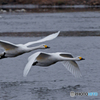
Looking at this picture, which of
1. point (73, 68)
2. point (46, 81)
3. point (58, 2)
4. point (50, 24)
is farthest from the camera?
point (58, 2)

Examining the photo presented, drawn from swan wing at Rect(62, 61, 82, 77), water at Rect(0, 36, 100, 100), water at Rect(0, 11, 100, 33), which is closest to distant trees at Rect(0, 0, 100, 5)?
water at Rect(0, 11, 100, 33)

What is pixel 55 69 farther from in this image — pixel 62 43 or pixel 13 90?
pixel 62 43


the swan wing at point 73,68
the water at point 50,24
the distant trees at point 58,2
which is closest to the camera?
the swan wing at point 73,68

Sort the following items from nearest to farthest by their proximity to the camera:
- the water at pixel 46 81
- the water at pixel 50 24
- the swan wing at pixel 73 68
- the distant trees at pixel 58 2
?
the water at pixel 46 81
the swan wing at pixel 73 68
the water at pixel 50 24
the distant trees at pixel 58 2

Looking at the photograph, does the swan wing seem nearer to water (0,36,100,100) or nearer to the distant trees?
water (0,36,100,100)

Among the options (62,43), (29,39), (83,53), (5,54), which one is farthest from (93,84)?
(29,39)

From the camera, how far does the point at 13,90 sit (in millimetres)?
13391

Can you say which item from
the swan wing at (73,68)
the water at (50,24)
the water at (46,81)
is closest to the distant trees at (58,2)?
the water at (50,24)

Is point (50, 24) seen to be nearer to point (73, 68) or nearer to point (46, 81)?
point (46, 81)

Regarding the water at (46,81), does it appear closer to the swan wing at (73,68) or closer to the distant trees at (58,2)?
the swan wing at (73,68)

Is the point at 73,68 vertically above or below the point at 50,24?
above

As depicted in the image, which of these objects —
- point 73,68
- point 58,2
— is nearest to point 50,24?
point 73,68

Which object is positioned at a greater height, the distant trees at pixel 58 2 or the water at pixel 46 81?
the water at pixel 46 81

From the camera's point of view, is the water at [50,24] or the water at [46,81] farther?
the water at [50,24]
